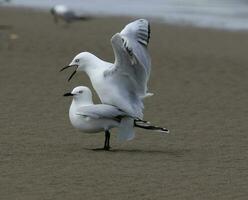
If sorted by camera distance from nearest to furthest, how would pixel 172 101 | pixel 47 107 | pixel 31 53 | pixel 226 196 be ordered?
pixel 226 196
pixel 47 107
pixel 172 101
pixel 31 53

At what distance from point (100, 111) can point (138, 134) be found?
3.85 feet

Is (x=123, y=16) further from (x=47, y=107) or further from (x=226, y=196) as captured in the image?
(x=226, y=196)

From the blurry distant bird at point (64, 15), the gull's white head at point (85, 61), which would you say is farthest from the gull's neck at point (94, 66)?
the blurry distant bird at point (64, 15)

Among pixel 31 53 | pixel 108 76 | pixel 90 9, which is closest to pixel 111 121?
pixel 108 76

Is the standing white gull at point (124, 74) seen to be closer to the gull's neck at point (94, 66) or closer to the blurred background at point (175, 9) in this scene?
the gull's neck at point (94, 66)

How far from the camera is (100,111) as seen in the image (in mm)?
8156

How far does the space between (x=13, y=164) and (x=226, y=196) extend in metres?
1.73

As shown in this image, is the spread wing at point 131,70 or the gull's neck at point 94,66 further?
the gull's neck at point 94,66

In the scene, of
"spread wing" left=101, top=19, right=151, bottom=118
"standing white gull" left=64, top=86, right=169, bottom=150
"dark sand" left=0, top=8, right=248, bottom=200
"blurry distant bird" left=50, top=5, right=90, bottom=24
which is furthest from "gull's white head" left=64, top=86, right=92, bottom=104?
"blurry distant bird" left=50, top=5, right=90, bottom=24

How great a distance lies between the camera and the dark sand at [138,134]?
6750 millimetres

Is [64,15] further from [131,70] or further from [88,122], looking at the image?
[88,122]

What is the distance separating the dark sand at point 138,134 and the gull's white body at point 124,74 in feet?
1.40

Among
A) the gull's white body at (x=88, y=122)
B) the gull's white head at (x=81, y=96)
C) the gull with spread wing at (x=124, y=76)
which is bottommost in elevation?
the gull's white body at (x=88, y=122)

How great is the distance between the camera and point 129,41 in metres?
8.31
